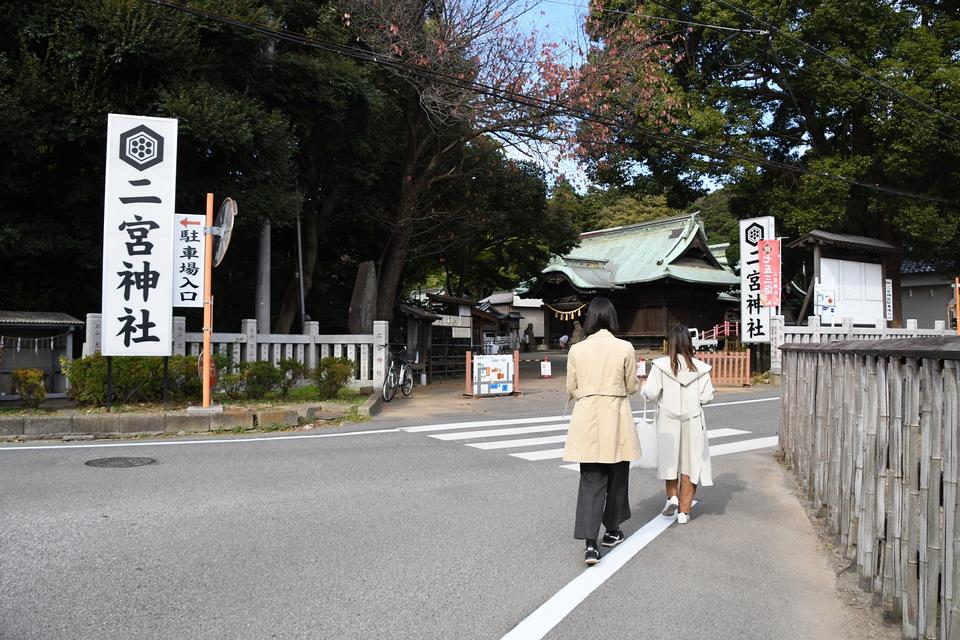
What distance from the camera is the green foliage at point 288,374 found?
12914 mm

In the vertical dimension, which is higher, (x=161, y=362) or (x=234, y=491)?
(x=161, y=362)

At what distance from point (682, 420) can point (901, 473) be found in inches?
90.1

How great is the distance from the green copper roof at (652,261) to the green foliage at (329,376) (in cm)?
2178

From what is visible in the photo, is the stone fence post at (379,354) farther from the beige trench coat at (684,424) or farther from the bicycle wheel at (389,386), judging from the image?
the beige trench coat at (684,424)

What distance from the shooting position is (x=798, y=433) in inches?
290

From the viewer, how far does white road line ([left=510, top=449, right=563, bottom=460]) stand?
28.2 feet

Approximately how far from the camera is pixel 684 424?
5.77 m

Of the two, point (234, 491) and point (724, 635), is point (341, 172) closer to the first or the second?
point (234, 491)

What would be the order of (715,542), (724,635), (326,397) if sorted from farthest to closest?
(326,397), (715,542), (724,635)

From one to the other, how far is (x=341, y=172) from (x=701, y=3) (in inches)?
535

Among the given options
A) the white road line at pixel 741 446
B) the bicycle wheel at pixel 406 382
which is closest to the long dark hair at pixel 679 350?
the white road line at pixel 741 446

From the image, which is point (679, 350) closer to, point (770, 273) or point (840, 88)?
point (770, 273)

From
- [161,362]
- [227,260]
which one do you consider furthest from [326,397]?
[227,260]

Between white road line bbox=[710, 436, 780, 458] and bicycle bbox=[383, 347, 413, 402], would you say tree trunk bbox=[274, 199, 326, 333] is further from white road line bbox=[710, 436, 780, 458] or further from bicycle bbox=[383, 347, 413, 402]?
white road line bbox=[710, 436, 780, 458]
